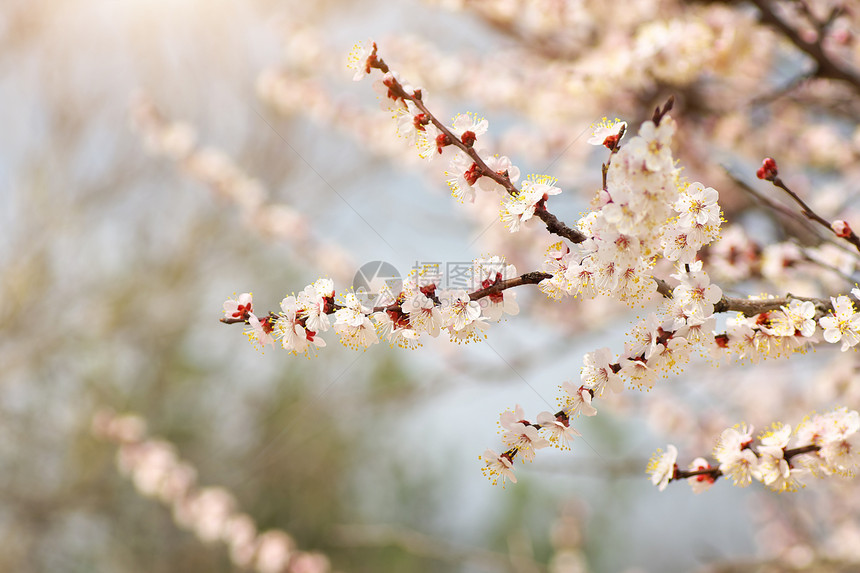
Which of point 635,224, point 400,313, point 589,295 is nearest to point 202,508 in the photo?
point 400,313

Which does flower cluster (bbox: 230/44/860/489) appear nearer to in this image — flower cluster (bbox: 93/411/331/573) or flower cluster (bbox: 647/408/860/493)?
flower cluster (bbox: 647/408/860/493)

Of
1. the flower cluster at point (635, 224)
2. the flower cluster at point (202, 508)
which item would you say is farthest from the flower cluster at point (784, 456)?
the flower cluster at point (202, 508)

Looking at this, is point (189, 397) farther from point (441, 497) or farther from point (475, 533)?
point (475, 533)

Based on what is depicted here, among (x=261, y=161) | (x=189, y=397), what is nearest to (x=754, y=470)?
(x=261, y=161)

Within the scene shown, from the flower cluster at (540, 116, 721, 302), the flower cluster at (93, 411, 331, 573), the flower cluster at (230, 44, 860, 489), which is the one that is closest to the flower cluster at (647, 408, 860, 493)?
the flower cluster at (230, 44, 860, 489)

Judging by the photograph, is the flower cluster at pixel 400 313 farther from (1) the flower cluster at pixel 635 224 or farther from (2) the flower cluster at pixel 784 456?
(2) the flower cluster at pixel 784 456

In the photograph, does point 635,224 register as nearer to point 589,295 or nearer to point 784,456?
point 589,295

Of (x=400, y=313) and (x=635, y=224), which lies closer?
(x=635, y=224)

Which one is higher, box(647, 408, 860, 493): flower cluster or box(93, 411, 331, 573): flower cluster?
box(93, 411, 331, 573): flower cluster
